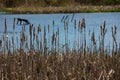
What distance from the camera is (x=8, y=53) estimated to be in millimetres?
9383

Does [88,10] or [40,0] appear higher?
[88,10]

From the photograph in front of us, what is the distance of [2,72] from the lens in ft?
27.0

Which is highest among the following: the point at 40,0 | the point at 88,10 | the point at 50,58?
the point at 50,58

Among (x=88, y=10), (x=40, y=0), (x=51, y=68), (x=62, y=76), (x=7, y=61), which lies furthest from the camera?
(x=40, y=0)

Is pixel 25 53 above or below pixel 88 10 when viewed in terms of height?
above

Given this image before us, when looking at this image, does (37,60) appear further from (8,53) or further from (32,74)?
(32,74)

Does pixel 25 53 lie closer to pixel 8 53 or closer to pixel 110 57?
pixel 8 53

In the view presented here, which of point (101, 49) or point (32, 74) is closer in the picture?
point (32, 74)

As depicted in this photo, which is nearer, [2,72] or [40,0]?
[2,72]

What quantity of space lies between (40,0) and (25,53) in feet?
176

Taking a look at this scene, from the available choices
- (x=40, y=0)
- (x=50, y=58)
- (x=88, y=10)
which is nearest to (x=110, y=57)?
(x=50, y=58)

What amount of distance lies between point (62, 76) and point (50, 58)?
5.69 feet

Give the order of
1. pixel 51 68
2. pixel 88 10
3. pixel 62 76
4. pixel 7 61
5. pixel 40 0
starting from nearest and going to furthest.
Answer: pixel 62 76, pixel 51 68, pixel 7 61, pixel 88 10, pixel 40 0

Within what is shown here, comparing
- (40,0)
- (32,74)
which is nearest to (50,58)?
(32,74)
